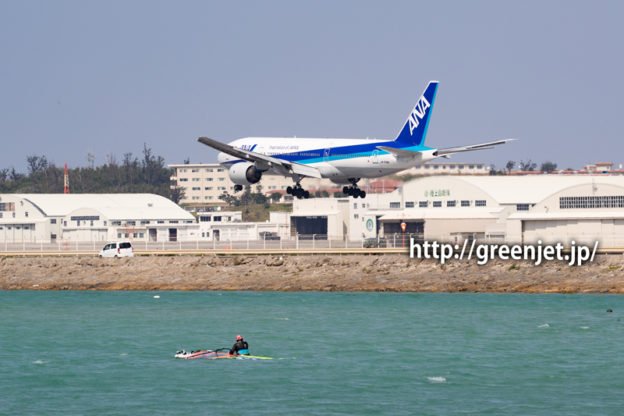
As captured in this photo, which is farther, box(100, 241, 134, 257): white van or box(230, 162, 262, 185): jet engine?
box(100, 241, 134, 257): white van

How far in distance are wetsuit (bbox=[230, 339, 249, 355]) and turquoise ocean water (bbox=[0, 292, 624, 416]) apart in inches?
34.7

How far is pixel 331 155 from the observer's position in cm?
8525

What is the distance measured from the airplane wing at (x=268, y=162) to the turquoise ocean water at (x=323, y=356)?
11.9 metres

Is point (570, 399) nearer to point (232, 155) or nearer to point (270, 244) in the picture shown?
point (232, 155)

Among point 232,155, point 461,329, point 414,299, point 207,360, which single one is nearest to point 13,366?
point 207,360

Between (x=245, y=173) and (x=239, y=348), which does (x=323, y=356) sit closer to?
(x=239, y=348)

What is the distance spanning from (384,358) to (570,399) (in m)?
15.3

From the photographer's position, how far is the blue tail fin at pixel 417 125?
83500mm

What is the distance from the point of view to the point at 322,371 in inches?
2477

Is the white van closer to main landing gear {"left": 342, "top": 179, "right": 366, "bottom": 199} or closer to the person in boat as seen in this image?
main landing gear {"left": 342, "top": 179, "right": 366, "bottom": 199}

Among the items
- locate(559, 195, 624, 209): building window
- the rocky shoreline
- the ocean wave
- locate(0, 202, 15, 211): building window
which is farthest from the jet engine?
locate(0, 202, 15, 211): building window

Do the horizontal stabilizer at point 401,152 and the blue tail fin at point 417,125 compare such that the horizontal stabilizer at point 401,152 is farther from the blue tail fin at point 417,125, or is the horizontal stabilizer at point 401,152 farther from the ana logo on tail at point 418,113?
the ana logo on tail at point 418,113

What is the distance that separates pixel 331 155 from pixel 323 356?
21945 mm

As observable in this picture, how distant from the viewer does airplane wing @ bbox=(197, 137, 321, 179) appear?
269ft
